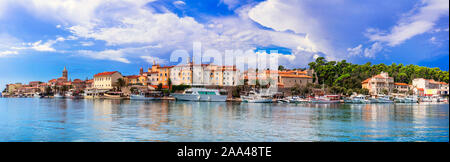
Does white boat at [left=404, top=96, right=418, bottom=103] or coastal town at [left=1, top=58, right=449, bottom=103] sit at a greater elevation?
coastal town at [left=1, top=58, right=449, bottom=103]

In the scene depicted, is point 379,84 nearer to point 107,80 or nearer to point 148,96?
point 148,96

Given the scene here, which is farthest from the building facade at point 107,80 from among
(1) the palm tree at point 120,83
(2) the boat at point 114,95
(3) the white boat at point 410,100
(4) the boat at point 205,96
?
(3) the white boat at point 410,100

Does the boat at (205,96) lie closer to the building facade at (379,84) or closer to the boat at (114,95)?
the boat at (114,95)

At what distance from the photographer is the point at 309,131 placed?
6.18 meters

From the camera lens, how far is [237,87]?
25.4 metres

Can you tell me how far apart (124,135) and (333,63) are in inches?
1222

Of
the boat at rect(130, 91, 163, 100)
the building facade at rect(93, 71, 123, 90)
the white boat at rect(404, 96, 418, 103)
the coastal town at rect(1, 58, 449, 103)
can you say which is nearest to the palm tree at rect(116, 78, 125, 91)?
the coastal town at rect(1, 58, 449, 103)

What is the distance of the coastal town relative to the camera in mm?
24484

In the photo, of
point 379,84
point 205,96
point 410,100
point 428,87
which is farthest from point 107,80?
point 428,87

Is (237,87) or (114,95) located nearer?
(237,87)

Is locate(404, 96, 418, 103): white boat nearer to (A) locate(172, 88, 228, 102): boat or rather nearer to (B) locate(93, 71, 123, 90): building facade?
(A) locate(172, 88, 228, 102): boat
